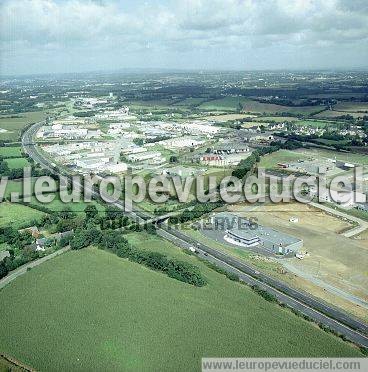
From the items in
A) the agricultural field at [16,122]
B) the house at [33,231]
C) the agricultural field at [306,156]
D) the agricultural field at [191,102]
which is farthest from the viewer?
the agricultural field at [191,102]

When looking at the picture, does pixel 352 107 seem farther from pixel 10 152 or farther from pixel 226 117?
pixel 10 152

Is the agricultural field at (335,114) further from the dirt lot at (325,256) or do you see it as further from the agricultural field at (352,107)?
the dirt lot at (325,256)

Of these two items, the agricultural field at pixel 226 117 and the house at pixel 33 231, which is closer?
the house at pixel 33 231

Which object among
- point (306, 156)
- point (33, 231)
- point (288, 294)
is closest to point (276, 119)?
point (306, 156)

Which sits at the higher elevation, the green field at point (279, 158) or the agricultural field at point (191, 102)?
the agricultural field at point (191, 102)

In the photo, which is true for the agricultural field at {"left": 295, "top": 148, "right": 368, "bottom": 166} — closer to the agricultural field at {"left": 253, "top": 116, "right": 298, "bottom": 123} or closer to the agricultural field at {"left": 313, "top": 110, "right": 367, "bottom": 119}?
the agricultural field at {"left": 253, "top": 116, "right": 298, "bottom": 123}

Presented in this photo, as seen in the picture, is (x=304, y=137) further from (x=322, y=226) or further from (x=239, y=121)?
(x=322, y=226)

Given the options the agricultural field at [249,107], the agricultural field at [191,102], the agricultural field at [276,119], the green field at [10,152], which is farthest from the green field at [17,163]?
the agricultural field at [191,102]

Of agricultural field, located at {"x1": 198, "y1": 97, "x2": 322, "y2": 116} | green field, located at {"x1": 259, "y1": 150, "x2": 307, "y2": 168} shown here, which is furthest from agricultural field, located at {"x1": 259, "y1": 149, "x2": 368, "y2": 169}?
agricultural field, located at {"x1": 198, "y1": 97, "x2": 322, "y2": 116}
